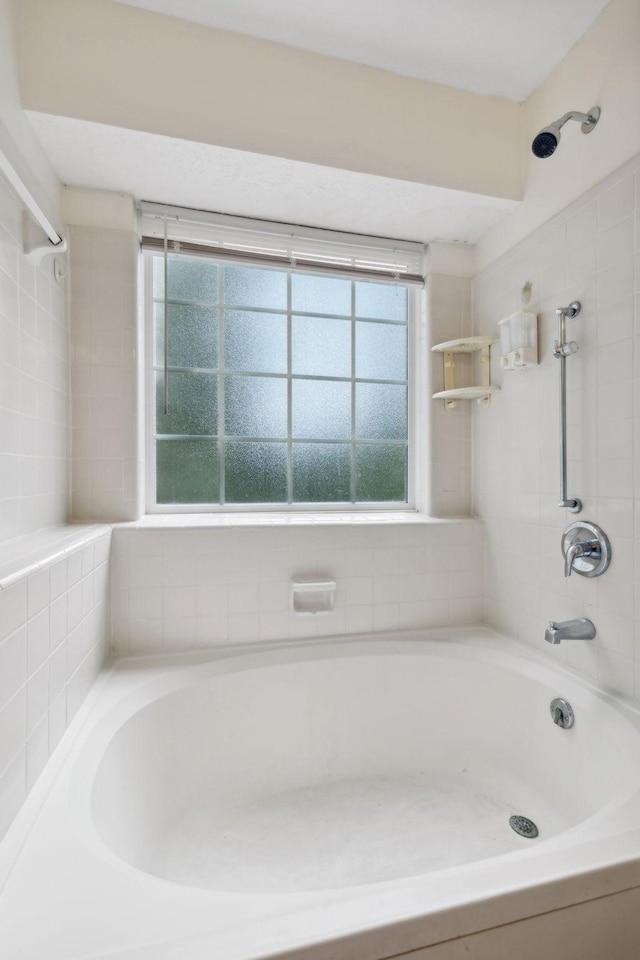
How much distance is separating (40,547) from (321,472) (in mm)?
1162

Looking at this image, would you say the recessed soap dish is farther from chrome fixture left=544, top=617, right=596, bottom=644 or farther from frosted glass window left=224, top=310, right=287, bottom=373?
frosted glass window left=224, top=310, right=287, bottom=373

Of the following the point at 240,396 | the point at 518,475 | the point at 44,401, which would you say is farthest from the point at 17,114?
the point at 518,475

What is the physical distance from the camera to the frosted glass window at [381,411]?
2.04 meters

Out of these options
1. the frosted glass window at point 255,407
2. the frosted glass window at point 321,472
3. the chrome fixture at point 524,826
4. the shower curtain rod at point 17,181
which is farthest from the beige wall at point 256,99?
the chrome fixture at point 524,826

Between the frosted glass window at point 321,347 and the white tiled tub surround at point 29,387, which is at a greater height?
the frosted glass window at point 321,347

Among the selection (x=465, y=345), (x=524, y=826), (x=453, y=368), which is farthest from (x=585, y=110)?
(x=524, y=826)

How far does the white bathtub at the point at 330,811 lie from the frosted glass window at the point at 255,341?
3.80ft

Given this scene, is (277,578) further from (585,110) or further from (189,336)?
(585,110)

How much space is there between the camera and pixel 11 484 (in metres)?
1.16

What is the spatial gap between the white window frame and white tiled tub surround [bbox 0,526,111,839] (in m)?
0.51

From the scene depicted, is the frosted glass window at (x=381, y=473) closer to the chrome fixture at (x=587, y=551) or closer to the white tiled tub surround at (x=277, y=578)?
the white tiled tub surround at (x=277, y=578)

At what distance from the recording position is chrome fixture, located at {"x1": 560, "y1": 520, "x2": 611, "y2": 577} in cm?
128

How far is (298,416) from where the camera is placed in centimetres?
196

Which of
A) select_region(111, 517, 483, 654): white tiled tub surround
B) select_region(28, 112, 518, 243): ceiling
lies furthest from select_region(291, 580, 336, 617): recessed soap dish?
select_region(28, 112, 518, 243): ceiling
